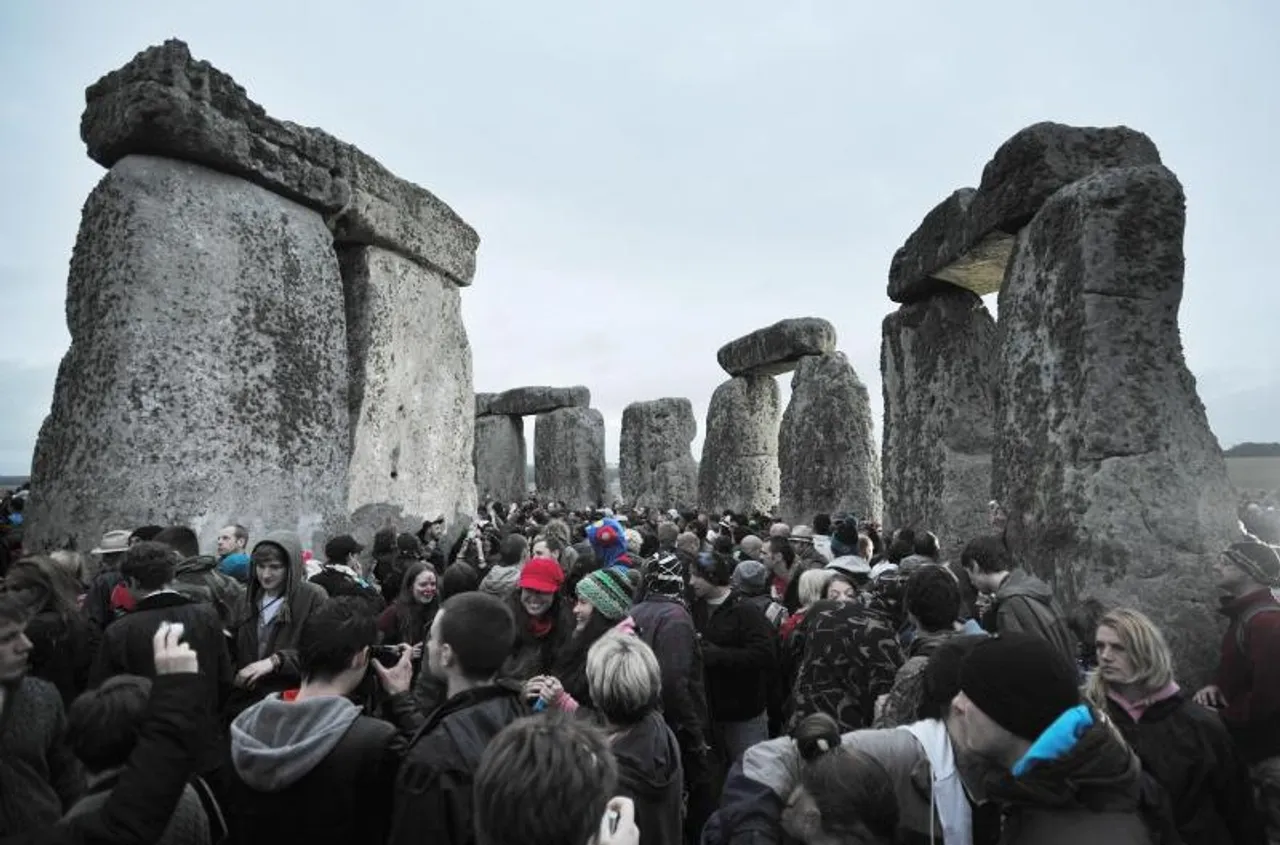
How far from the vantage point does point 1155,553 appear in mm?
3381

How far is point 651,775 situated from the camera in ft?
6.89

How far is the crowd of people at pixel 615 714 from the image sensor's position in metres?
1.41

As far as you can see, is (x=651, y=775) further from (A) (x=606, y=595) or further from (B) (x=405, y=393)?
(B) (x=405, y=393)

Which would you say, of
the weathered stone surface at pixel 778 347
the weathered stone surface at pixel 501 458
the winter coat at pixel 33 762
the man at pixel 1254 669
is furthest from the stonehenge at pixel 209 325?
the weathered stone surface at pixel 501 458

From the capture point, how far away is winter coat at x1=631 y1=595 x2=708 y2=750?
2.73 metres

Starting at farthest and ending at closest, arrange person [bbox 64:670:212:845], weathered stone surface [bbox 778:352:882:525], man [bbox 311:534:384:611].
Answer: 1. weathered stone surface [bbox 778:352:882:525]
2. man [bbox 311:534:384:611]
3. person [bbox 64:670:212:845]

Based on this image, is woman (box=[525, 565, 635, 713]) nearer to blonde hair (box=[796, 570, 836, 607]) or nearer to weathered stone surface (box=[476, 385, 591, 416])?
blonde hair (box=[796, 570, 836, 607])

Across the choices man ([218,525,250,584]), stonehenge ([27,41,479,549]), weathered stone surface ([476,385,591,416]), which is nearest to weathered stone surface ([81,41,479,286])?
stonehenge ([27,41,479,549])

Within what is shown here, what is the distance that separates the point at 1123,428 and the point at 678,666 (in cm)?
233

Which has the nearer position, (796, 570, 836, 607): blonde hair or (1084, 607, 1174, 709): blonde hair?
(1084, 607, 1174, 709): blonde hair

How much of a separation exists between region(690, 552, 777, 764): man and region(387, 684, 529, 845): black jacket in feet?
5.27

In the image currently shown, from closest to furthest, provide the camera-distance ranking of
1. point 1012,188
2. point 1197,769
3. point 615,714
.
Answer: point 1197,769, point 615,714, point 1012,188

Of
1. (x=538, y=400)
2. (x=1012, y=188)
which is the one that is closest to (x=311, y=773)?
(x=1012, y=188)

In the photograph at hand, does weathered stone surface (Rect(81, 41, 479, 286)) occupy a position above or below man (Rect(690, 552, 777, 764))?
above
